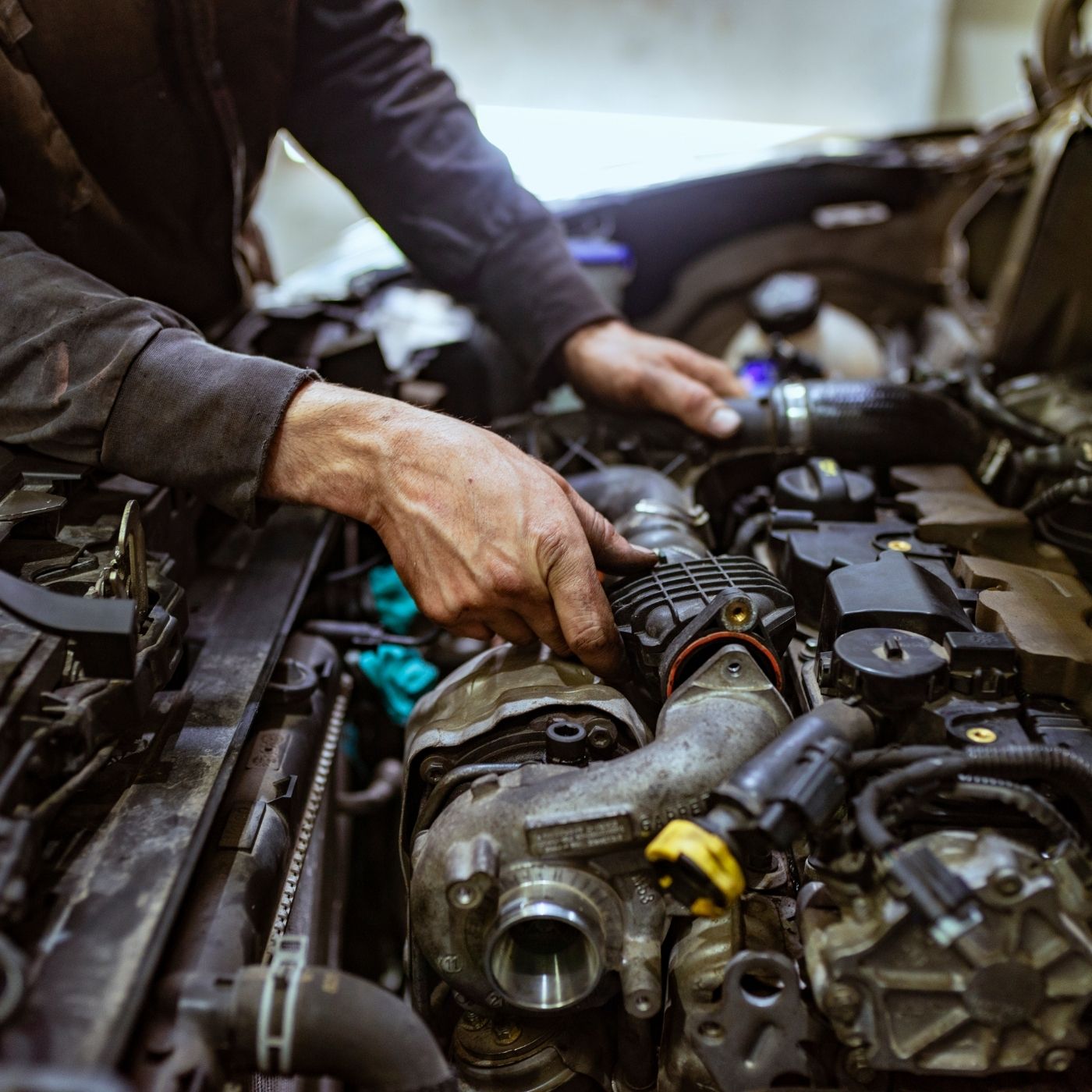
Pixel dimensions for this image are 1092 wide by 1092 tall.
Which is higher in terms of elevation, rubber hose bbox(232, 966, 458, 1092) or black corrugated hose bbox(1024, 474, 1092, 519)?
black corrugated hose bbox(1024, 474, 1092, 519)

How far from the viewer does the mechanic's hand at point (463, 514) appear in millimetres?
1166

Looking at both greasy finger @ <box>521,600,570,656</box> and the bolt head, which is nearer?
the bolt head

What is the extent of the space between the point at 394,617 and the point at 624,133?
12.9ft

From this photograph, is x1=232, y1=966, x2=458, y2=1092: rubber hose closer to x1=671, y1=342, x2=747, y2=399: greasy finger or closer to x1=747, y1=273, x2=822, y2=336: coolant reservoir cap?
x1=671, y1=342, x2=747, y2=399: greasy finger

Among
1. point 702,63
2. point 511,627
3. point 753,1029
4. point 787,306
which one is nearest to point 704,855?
point 753,1029

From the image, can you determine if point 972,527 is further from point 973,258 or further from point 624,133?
point 624,133

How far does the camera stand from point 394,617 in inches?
66.5

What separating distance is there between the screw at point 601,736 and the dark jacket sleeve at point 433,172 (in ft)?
3.20

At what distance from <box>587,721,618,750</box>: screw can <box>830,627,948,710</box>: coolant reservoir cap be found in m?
0.24

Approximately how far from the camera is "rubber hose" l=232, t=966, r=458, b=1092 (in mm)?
822

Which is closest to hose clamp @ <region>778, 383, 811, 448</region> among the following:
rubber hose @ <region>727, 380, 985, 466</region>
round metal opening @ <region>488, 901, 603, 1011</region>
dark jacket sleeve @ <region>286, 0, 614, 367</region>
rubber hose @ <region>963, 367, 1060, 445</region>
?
rubber hose @ <region>727, 380, 985, 466</region>

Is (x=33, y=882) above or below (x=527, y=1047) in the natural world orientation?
above

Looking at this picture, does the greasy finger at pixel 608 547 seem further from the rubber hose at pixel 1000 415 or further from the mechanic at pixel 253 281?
the rubber hose at pixel 1000 415

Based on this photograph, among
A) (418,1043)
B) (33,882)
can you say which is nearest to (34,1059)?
(33,882)
